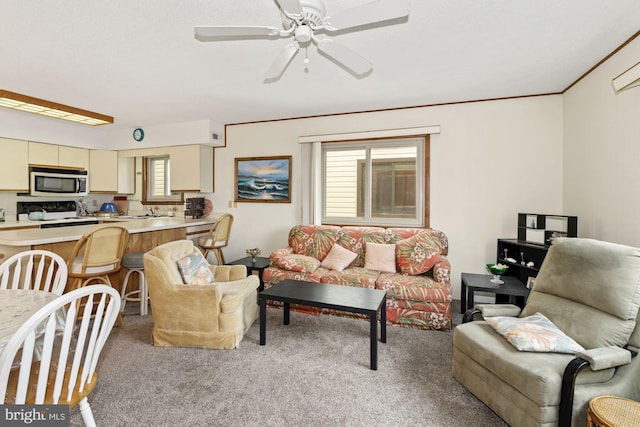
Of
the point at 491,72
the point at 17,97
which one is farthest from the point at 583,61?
the point at 17,97

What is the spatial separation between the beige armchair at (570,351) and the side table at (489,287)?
0.45m

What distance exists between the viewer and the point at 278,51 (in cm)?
249

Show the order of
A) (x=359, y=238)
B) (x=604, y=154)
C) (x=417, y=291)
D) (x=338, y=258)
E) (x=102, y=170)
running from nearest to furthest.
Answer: (x=604, y=154), (x=417, y=291), (x=338, y=258), (x=359, y=238), (x=102, y=170)

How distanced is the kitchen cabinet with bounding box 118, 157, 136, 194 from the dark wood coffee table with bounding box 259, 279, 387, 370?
4.19 m

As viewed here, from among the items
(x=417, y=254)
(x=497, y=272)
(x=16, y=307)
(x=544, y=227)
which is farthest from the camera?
(x=417, y=254)

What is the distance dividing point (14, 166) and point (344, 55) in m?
→ 5.02

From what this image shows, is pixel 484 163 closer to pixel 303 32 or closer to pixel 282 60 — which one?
pixel 282 60

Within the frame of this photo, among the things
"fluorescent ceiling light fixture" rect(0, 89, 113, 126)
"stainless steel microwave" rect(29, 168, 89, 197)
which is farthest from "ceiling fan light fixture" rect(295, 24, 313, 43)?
"stainless steel microwave" rect(29, 168, 89, 197)

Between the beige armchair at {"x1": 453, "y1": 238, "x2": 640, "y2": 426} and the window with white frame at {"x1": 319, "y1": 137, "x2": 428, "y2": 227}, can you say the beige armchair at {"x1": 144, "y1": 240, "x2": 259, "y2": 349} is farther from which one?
the window with white frame at {"x1": 319, "y1": 137, "x2": 428, "y2": 227}

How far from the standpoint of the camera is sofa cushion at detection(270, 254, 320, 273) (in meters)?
3.40

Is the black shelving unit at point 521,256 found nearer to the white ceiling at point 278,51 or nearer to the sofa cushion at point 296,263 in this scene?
the white ceiling at point 278,51

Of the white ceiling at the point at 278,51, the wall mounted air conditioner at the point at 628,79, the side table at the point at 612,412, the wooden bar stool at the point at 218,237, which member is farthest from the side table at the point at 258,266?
the wall mounted air conditioner at the point at 628,79

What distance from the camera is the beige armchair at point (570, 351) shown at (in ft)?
4.87

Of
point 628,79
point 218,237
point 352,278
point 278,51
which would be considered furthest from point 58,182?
point 628,79
